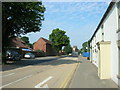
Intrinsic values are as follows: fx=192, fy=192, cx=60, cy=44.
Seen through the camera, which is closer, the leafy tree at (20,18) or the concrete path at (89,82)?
the concrete path at (89,82)

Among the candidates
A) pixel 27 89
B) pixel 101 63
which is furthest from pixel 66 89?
pixel 101 63

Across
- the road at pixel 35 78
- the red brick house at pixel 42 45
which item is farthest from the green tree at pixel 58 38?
the road at pixel 35 78

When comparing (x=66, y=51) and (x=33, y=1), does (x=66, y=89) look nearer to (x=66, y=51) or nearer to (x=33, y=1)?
(x=33, y=1)

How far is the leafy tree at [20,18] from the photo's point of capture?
22594mm

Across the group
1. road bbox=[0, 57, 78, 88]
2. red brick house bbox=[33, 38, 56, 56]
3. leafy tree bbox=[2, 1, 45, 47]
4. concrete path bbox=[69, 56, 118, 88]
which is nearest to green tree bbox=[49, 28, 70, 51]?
red brick house bbox=[33, 38, 56, 56]

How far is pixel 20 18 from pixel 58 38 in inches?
2540

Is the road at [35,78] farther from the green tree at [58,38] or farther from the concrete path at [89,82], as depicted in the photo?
the green tree at [58,38]

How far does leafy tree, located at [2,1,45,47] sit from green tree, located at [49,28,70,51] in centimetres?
6033

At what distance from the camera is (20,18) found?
2336cm

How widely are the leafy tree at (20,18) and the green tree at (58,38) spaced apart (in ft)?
198

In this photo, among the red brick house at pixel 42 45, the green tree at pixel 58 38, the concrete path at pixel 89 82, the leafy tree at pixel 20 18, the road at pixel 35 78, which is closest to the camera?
the concrete path at pixel 89 82

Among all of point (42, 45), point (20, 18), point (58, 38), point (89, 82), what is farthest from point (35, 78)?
point (58, 38)

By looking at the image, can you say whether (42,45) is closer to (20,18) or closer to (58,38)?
(58,38)

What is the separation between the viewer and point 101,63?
13.3 m
